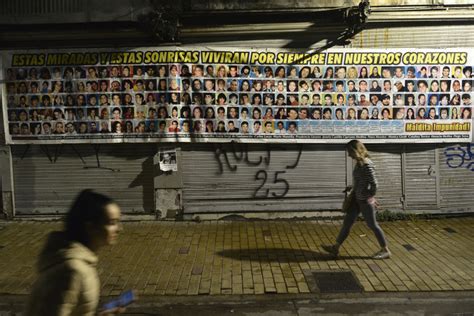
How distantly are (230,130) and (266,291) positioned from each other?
379cm

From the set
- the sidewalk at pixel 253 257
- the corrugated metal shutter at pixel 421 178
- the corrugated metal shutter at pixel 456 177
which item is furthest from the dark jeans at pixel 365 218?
the corrugated metal shutter at pixel 456 177

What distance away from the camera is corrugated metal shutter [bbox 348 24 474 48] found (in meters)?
8.38

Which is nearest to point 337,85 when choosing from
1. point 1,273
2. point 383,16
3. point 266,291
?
point 383,16

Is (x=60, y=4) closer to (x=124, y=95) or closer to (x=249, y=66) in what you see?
(x=124, y=95)

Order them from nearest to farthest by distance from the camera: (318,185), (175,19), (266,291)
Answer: (266,291)
(175,19)
(318,185)

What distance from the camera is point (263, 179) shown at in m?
8.63

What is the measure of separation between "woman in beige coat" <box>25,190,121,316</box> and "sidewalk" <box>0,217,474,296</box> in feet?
10.6

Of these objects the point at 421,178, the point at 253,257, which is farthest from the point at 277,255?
the point at 421,178

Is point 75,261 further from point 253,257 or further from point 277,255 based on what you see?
point 277,255

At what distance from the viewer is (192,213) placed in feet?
28.4

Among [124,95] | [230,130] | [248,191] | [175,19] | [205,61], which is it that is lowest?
[248,191]

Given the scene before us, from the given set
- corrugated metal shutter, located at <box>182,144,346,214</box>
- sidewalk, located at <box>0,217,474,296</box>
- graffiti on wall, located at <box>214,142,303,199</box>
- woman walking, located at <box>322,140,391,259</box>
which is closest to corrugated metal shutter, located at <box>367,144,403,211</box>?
sidewalk, located at <box>0,217,474,296</box>

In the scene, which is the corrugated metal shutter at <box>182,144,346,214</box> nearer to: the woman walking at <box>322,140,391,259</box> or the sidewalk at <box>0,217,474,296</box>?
the sidewalk at <box>0,217,474,296</box>

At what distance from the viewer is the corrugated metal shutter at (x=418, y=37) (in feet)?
27.5
